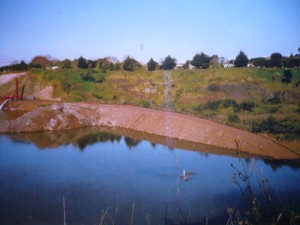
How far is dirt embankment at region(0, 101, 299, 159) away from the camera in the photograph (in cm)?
2153

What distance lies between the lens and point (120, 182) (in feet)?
47.8

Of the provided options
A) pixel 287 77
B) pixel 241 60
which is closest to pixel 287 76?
pixel 287 77

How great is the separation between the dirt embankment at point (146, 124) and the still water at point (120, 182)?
1804mm

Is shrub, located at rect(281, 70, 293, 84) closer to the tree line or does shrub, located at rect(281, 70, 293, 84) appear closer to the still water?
the tree line

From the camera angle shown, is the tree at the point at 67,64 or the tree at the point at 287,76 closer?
the tree at the point at 287,76

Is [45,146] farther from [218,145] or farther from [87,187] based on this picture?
[218,145]

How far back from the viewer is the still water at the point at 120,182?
11.0 meters

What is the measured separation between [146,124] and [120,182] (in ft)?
47.3

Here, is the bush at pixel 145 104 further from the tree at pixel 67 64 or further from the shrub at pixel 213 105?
the tree at pixel 67 64

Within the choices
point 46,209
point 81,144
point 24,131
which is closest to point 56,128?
point 24,131

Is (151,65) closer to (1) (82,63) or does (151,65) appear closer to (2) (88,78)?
(1) (82,63)

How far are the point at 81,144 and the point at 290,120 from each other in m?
19.5

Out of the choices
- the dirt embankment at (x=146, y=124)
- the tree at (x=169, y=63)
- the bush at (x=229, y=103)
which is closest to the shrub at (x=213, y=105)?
the bush at (x=229, y=103)

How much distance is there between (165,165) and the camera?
1775cm
